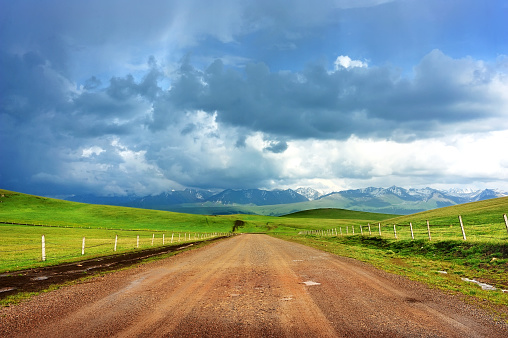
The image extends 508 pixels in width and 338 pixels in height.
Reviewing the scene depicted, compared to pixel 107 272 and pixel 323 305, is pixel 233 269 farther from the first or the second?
pixel 323 305

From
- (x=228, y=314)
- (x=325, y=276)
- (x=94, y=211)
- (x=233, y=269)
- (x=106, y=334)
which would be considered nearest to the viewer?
(x=106, y=334)

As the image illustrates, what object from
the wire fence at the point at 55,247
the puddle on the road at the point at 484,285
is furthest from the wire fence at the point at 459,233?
the wire fence at the point at 55,247

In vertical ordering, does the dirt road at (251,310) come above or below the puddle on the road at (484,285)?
above

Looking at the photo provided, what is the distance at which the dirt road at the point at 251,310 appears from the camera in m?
6.23

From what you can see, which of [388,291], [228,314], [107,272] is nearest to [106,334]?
[228,314]

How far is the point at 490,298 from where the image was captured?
9.03m

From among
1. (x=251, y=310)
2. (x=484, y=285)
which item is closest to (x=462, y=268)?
(x=484, y=285)

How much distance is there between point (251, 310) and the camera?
769cm

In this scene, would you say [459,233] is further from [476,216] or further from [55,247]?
[55,247]

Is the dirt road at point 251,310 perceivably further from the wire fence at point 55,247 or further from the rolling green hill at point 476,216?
the rolling green hill at point 476,216

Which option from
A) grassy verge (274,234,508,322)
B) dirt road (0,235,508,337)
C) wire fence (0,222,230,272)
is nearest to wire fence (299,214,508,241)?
grassy verge (274,234,508,322)

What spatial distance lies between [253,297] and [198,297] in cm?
179

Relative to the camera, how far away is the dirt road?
245 inches

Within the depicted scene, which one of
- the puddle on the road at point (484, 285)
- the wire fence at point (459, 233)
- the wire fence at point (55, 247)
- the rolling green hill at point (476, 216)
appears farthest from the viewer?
the rolling green hill at point (476, 216)
